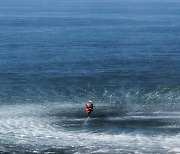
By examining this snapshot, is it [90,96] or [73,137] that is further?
[90,96]

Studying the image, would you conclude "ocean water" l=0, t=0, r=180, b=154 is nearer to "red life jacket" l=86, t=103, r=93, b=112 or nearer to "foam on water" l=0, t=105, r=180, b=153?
"foam on water" l=0, t=105, r=180, b=153

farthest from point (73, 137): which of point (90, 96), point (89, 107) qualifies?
point (90, 96)

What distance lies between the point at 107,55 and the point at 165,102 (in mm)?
52903

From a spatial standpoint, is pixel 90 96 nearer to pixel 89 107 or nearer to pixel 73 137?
pixel 89 107

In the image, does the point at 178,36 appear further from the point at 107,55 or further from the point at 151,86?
the point at 151,86

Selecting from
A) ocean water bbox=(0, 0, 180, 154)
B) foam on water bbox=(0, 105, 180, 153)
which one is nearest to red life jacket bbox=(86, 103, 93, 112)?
ocean water bbox=(0, 0, 180, 154)

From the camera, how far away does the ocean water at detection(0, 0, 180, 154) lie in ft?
219

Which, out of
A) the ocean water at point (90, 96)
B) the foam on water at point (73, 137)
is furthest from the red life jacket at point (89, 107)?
the foam on water at point (73, 137)

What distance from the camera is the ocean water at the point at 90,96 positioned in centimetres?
6662

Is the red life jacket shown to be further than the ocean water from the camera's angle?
Yes

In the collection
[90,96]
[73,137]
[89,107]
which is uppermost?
[90,96]

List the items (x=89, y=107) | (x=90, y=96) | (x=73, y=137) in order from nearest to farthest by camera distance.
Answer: (x=73, y=137), (x=89, y=107), (x=90, y=96)

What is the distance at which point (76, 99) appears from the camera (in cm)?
8838

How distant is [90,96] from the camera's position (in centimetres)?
9056
